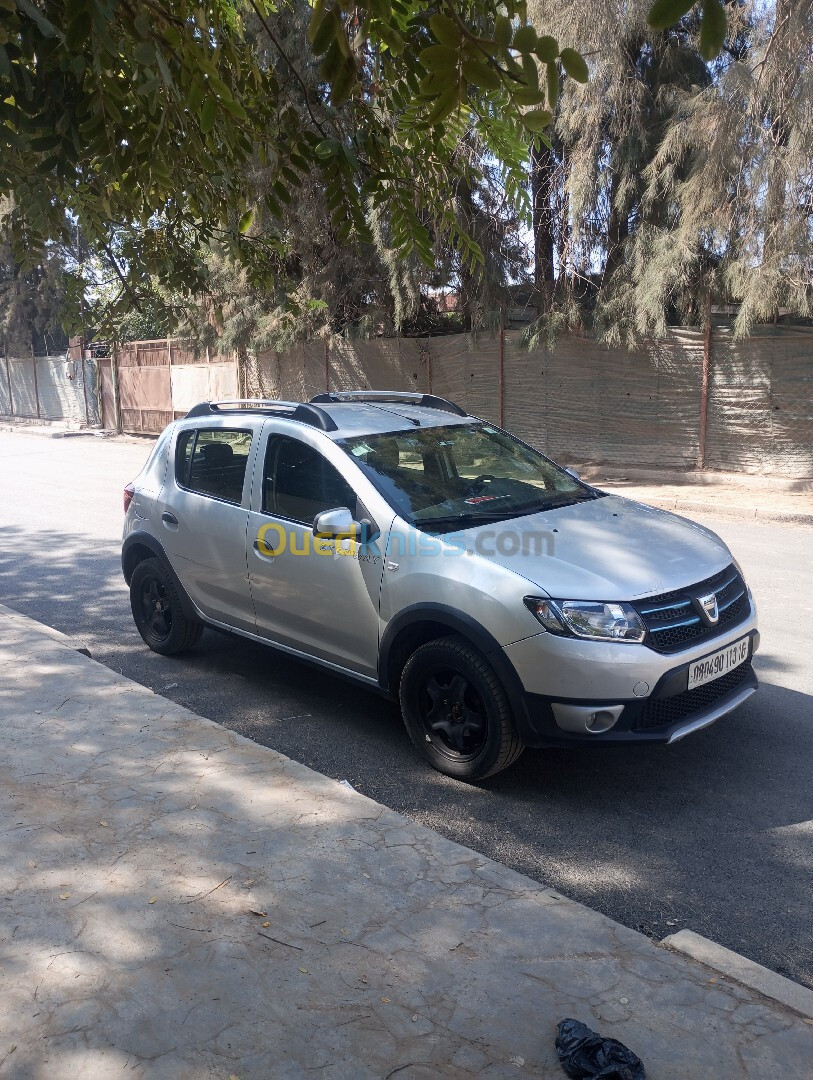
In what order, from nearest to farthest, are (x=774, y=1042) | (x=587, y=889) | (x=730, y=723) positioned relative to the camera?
(x=774, y=1042) → (x=587, y=889) → (x=730, y=723)

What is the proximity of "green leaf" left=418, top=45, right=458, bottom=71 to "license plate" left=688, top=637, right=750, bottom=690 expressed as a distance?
2729 millimetres

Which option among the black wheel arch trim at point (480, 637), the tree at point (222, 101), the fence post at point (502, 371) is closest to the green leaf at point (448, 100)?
the tree at point (222, 101)

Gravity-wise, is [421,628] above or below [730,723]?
above

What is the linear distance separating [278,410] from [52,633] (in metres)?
2.47

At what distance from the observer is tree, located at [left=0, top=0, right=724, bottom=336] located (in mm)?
2301

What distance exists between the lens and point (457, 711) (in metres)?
4.30

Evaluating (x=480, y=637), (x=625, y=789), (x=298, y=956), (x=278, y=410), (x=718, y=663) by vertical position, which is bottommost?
→ (x=625, y=789)

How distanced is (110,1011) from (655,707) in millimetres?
2408

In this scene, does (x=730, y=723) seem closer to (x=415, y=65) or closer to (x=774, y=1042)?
(x=774, y=1042)

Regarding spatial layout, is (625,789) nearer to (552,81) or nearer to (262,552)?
(262,552)

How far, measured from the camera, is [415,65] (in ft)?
10.5

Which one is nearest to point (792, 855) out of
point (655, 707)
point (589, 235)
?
point (655, 707)

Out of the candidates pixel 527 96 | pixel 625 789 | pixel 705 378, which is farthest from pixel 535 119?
pixel 705 378

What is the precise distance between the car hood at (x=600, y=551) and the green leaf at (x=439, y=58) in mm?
2267
